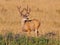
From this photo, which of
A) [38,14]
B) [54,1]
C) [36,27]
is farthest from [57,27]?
[54,1]

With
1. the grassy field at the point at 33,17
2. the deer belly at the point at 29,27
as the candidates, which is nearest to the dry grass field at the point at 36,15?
the grassy field at the point at 33,17

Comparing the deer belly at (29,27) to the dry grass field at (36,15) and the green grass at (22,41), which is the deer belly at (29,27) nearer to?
the dry grass field at (36,15)

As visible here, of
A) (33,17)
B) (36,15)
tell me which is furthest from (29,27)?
(36,15)

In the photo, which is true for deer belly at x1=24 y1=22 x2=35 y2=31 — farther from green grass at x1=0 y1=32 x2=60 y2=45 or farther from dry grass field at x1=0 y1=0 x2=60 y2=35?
green grass at x1=0 y1=32 x2=60 y2=45

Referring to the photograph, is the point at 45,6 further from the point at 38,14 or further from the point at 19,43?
the point at 19,43

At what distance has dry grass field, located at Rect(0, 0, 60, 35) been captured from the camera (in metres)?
14.8

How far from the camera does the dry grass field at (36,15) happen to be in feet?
48.5

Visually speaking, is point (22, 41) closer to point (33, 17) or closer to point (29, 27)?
point (29, 27)

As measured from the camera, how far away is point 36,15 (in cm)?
1884

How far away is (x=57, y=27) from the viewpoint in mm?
15867

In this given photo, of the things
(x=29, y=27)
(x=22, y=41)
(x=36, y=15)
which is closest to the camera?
(x=22, y=41)

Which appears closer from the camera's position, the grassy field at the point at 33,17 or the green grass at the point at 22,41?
the green grass at the point at 22,41

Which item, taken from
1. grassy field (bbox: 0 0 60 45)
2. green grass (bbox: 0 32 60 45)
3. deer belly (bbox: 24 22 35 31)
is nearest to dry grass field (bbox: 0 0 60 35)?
grassy field (bbox: 0 0 60 45)

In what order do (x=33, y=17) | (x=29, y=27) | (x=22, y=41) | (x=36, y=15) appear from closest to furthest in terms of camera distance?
(x=22, y=41) → (x=29, y=27) → (x=33, y=17) → (x=36, y=15)
